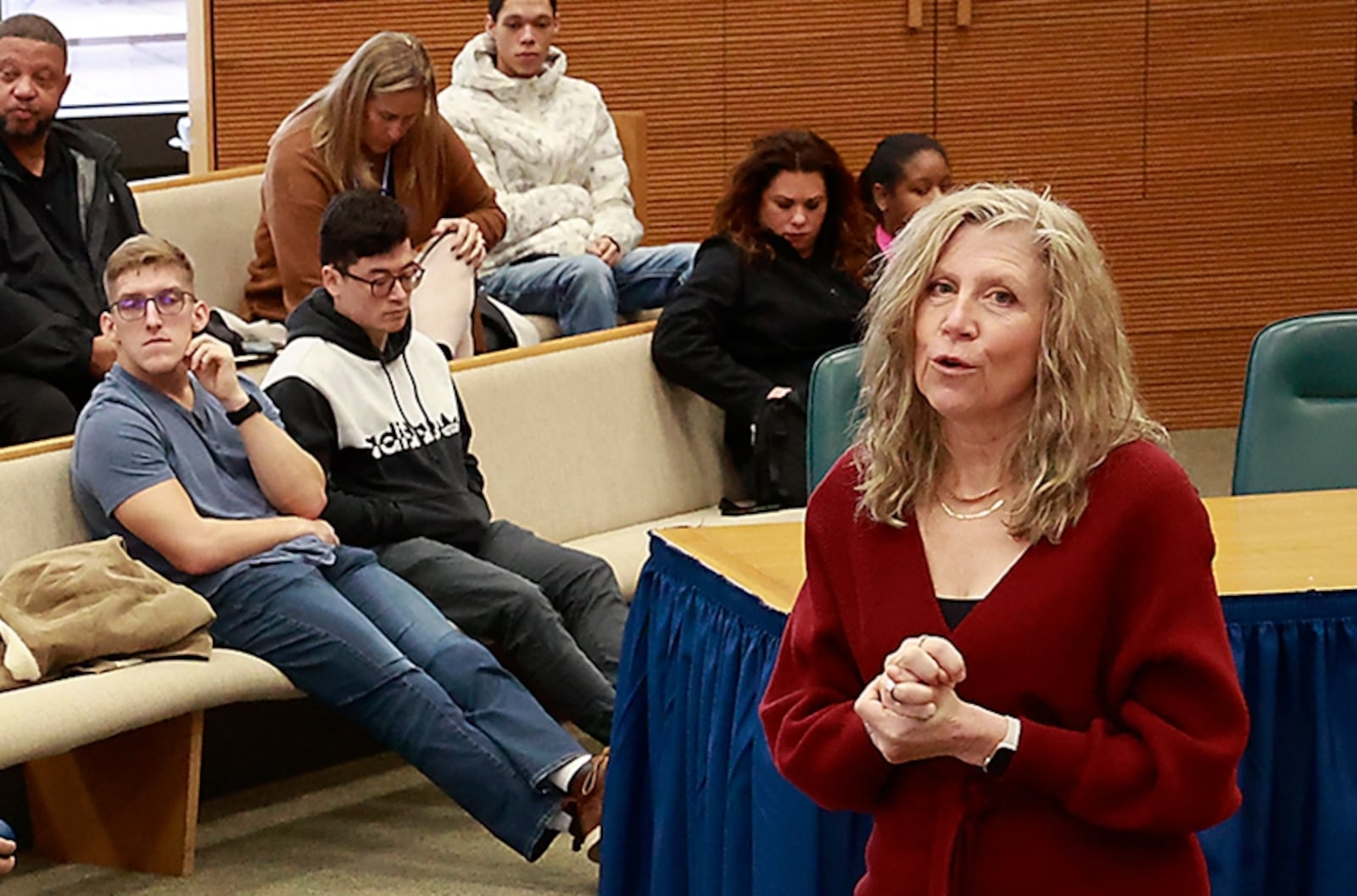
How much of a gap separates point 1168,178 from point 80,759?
157 inches

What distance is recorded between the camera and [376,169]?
14.9 feet

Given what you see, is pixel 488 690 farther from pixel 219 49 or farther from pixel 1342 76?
pixel 1342 76

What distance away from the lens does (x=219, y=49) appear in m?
5.72

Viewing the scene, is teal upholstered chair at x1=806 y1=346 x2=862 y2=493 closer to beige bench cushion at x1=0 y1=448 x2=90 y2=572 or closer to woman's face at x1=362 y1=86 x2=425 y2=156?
beige bench cushion at x1=0 y1=448 x2=90 y2=572

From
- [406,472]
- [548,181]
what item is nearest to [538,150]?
[548,181]

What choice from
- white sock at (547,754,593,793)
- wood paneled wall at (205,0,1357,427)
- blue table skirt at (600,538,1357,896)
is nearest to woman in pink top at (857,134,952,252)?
wood paneled wall at (205,0,1357,427)

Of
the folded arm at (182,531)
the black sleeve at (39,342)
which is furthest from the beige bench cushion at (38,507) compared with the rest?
the black sleeve at (39,342)

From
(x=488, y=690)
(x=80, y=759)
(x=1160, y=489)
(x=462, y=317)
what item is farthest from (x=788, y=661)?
(x=462, y=317)

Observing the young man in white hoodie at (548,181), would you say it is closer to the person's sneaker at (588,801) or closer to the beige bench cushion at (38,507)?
the beige bench cushion at (38,507)

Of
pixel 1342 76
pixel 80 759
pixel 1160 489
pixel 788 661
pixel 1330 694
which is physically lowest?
pixel 80 759

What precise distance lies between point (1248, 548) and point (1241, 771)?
0.33 m

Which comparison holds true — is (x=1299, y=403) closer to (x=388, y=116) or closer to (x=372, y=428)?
(x=372, y=428)

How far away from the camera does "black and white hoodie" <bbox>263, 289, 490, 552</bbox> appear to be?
3.59m

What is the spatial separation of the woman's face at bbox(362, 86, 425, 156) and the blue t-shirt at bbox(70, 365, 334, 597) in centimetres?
106
